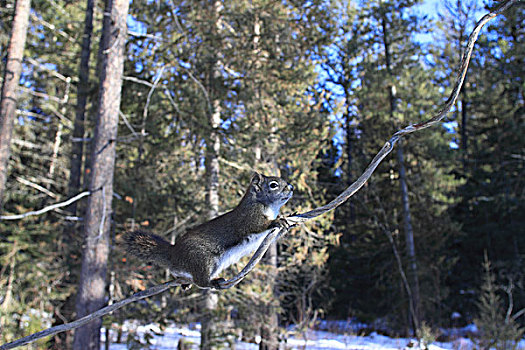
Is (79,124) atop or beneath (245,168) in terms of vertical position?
atop

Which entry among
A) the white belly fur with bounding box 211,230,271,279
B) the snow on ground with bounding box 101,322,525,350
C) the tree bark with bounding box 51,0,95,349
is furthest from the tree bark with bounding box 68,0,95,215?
the white belly fur with bounding box 211,230,271,279

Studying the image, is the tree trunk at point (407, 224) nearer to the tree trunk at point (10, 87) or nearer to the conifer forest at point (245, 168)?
the conifer forest at point (245, 168)

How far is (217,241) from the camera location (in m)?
2.05

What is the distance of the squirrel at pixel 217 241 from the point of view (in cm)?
202

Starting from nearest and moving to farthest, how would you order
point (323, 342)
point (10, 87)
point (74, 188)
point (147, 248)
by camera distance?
point (147, 248)
point (10, 87)
point (74, 188)
point (323, 342)

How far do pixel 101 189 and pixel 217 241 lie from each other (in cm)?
412

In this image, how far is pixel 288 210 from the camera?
816 centimetres

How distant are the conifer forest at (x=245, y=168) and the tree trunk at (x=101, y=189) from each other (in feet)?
0.07

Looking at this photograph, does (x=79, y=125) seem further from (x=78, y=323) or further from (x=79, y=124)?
(x=78, y=323)

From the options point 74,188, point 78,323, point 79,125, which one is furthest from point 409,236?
point 78,323

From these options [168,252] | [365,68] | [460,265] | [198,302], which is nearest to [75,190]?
[198,302]

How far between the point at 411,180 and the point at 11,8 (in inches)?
515

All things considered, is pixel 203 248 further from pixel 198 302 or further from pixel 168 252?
pixel 198 302

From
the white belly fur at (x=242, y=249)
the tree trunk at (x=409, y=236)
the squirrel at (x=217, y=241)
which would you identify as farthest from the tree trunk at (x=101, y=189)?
the tree trunk at (x=409, y=236)
